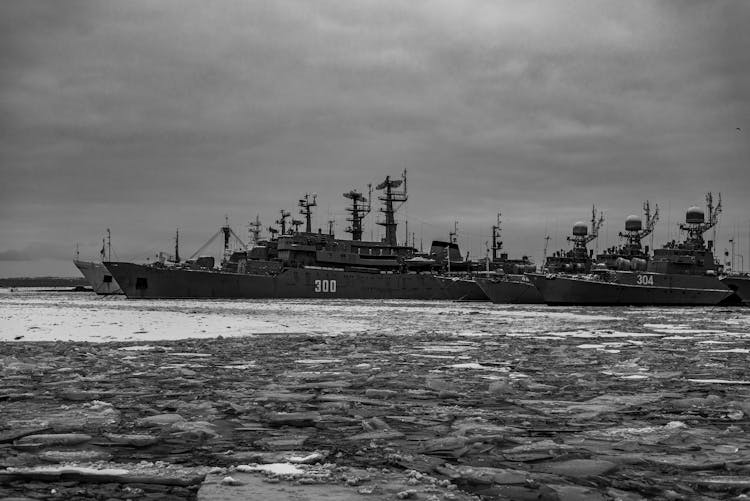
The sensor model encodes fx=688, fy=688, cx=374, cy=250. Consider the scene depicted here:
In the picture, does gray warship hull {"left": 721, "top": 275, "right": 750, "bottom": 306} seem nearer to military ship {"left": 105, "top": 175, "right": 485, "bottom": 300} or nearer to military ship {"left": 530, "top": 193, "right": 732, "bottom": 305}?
military ship {"left": 530, "top": 193, "right": 732, "bottom": 305}

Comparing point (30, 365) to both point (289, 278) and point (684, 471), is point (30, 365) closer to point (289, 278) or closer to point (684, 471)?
point (684, 471)

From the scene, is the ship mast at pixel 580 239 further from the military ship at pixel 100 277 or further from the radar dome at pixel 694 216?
the military ship at pixel 100 277

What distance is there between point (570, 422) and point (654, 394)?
6.00 feet

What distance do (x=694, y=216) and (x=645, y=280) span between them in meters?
8.28

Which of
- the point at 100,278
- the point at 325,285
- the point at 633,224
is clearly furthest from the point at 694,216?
the point at 100,278

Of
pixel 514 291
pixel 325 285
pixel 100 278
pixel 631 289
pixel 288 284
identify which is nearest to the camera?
pixel 631 289

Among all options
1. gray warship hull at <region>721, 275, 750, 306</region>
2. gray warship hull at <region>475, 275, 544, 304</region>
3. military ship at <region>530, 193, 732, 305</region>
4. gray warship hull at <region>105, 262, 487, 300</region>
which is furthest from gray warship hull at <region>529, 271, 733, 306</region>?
gray warship hull at <region>105, 262, 487, 300</region>

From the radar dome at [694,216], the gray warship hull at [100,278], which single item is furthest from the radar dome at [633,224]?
the gray warship hull at [100,278]

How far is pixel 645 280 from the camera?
4744 centimetres

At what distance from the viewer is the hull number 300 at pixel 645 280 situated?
47281 mm

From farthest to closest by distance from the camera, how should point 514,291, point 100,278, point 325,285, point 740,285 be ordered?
point 100,278 < point 325,285 < point 740,285 < point 514,291

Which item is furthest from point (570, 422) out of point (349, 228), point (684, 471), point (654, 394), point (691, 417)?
point (349, 228)

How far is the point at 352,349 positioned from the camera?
11.2 metres

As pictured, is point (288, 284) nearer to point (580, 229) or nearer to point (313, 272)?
point (313, 272)
